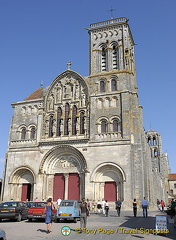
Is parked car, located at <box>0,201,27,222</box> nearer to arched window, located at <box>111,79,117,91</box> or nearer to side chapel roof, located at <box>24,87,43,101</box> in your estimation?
arched window, located at <box>111,79,117,91</box>

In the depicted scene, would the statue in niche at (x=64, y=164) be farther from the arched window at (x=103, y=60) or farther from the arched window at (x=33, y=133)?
the arched window at (x=103, y=60)

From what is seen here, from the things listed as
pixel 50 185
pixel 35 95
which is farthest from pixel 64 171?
pixel 35 95

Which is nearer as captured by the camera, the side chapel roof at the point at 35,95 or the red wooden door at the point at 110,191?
the red wooden door at the point at 110,191

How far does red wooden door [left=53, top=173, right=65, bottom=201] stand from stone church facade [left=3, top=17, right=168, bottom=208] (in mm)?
104

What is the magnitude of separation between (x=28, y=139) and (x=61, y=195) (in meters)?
7.58

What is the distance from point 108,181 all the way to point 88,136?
5147mm

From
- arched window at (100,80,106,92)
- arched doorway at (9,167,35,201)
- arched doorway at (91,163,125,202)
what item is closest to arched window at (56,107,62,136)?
arched doorway at (9,167,35,201)

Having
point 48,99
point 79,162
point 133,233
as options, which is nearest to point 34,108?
point 48,99

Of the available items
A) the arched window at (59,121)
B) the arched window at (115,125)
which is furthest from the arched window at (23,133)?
the arched window at (115,125)

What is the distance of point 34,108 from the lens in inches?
1235

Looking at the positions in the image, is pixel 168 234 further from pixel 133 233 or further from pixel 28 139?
pixel 28 139

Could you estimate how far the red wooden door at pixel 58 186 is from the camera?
27.5 metres

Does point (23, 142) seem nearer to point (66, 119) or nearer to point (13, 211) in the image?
A: point (66, 119)

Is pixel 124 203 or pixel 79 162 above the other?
pixel 79 162
